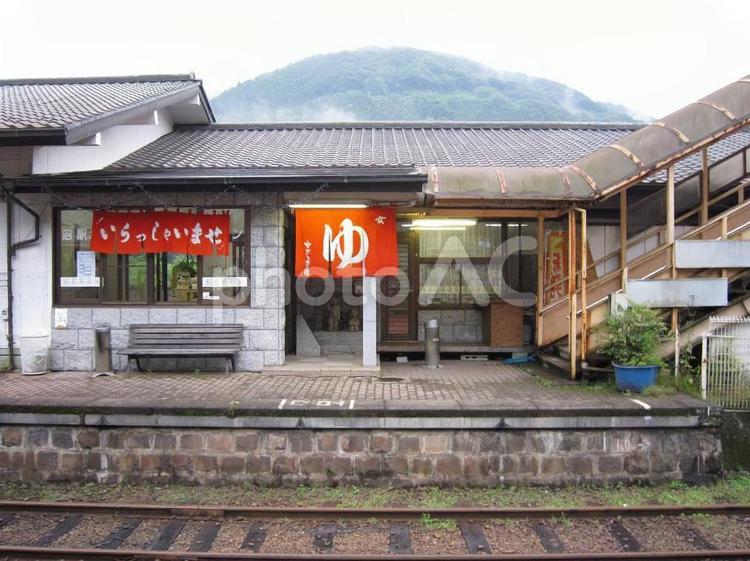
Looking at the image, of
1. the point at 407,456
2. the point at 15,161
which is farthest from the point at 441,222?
the point at 15,161

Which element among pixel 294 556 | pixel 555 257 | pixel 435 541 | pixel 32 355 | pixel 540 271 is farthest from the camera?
pixel 555 257

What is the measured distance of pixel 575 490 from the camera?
22.3 feet

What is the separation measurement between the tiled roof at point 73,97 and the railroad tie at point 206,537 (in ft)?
19.9

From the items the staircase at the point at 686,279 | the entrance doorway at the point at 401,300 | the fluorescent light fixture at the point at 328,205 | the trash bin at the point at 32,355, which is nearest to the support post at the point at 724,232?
the staircase at the point at 686,279

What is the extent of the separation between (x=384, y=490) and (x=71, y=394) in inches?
190

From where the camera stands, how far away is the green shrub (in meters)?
7.55

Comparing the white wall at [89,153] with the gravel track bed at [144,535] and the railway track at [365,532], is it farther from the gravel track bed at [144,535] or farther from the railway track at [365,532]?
the gravel track bed at [144,535]

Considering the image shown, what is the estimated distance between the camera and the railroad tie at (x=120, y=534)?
560 centimetres

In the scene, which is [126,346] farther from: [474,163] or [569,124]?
[569,124]

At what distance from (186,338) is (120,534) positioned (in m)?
4.05

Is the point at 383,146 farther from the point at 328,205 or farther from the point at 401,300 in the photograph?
the point at 401,300

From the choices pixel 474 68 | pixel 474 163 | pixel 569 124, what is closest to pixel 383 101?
pixel 474 68

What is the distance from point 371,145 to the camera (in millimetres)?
12406

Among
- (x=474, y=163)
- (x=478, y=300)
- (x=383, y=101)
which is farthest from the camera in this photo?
(x=383, y=101)
